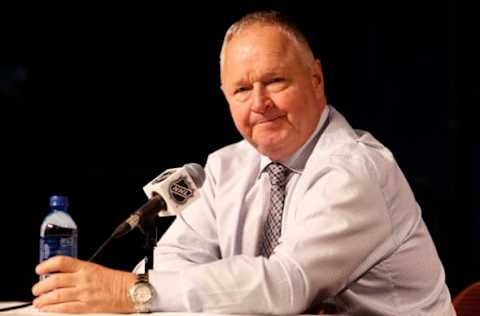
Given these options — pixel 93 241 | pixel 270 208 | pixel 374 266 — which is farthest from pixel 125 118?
pixel 374 266

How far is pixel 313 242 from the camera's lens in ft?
5.53

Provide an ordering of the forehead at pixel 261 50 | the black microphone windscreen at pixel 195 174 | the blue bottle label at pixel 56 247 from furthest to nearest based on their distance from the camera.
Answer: the blue bottle label at pixel 56 247
the forehead at pixel 261 50
the black microphone windscreen at pixel 195 174

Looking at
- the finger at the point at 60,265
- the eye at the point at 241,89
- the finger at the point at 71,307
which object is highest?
the eye at the point at 241,89

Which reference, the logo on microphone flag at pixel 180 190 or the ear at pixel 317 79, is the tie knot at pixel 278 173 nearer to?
the ear at pixel 317 79

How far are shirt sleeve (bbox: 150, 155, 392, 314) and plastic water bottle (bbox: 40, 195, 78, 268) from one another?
632mm

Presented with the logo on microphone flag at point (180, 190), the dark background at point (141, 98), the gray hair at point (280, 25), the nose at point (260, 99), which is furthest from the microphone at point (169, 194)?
the dark background at point (141, 98)

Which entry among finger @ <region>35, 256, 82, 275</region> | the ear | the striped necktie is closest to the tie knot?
the striped necktie

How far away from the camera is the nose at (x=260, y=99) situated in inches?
77.8

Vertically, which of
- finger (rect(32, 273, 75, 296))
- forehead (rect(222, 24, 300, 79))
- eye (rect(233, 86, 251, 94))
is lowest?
finger (rect(32, 273, 75, 296))

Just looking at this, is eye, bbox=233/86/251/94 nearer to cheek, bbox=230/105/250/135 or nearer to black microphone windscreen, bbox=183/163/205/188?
cheek, bbox=230/105/250/135

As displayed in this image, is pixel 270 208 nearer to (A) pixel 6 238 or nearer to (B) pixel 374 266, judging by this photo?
(B) pixel 374 266

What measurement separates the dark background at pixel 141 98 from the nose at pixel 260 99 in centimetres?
154

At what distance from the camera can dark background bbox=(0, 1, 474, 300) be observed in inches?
137

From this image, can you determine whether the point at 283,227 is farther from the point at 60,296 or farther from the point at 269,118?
the point at 60,296
